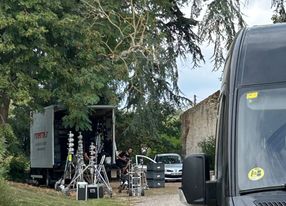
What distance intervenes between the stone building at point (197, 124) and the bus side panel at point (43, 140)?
1594 cm

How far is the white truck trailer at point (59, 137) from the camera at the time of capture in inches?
1089

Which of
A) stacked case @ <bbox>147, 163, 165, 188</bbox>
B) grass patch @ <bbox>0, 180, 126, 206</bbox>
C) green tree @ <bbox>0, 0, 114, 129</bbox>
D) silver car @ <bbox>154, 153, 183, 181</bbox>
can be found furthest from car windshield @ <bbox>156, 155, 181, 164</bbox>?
grass patch @ <bbox>0, 180, 126, 206</bbox>

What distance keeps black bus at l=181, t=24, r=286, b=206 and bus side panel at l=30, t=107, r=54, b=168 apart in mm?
21722

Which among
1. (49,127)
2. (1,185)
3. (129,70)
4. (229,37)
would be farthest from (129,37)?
(1,185)

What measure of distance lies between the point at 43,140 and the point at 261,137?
25.1 metres

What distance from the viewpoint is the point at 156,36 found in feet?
85.4

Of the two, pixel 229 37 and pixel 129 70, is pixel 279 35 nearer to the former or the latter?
pixel 129 70

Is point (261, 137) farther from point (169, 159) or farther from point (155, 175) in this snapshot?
point (169, 159)

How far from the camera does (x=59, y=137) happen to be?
29.1 m

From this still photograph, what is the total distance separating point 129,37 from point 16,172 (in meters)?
16.3

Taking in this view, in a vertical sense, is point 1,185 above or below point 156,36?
below

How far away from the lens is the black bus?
16.2ft

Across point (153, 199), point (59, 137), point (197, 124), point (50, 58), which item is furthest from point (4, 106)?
point (197, 124)

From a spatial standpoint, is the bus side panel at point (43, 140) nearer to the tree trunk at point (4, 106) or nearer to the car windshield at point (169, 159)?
the tree trunk at point (4, 106)
